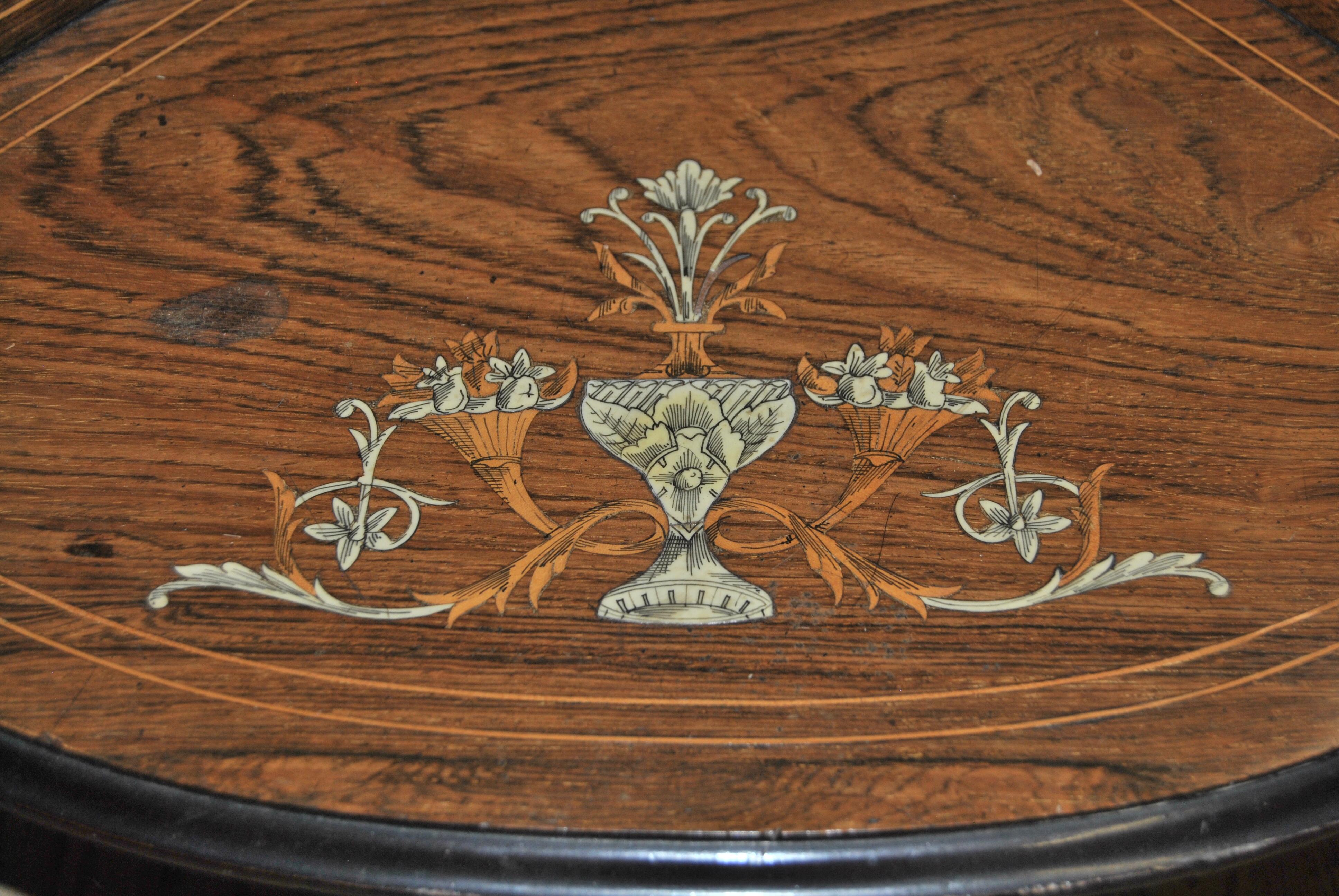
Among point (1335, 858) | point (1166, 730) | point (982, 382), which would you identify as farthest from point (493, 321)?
point (1335, 858)

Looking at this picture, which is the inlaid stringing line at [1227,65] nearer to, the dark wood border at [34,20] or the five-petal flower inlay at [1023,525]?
the five-petal flower inlay at [1023,525]

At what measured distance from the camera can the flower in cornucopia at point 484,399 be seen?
0.57 metres

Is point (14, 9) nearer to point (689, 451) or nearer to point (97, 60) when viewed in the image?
point (97, 60)

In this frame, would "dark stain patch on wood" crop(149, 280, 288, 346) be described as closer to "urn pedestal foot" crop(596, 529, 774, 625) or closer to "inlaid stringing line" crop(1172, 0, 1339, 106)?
"urn pedestal foot" crop(596, 529, 774, 625)

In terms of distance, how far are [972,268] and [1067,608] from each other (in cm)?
24

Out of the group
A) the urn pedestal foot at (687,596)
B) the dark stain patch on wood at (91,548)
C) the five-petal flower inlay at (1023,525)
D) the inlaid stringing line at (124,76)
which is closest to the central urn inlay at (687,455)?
the urn pedestal foot at (687,596)

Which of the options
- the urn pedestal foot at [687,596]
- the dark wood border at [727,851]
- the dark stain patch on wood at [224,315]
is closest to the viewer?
the dark wood border at [727,851]

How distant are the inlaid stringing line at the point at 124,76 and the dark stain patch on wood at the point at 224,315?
0.56ft

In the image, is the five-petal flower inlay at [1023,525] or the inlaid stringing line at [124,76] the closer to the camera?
the five-petal flower inlay at [1023,525]

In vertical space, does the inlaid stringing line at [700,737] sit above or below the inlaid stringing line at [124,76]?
below

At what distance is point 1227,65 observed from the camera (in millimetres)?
675

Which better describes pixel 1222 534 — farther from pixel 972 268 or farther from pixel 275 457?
pixel 275 457

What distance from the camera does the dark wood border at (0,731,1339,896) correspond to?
40cm

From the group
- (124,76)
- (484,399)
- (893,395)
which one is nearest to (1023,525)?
(893,395)
